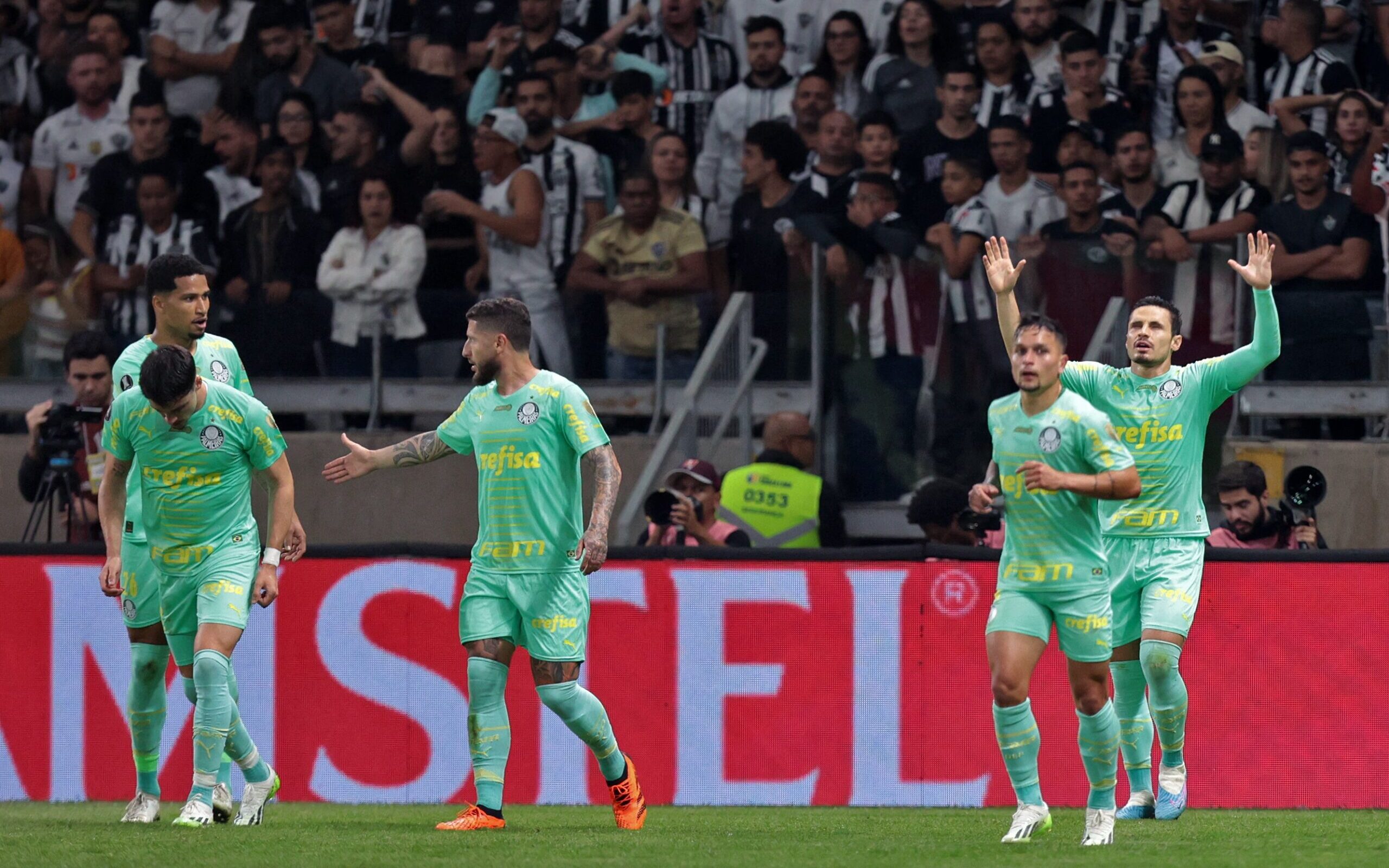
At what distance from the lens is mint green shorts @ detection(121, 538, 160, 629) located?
775cm

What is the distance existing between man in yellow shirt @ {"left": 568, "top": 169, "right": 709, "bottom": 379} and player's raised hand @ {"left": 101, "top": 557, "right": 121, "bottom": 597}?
4.63 meters

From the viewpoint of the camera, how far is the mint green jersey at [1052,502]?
265 inches

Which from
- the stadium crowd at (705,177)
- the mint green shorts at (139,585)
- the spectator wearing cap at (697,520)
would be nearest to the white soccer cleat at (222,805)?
the mint green shorts at (139,585)

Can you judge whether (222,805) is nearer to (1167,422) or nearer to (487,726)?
(487,726)

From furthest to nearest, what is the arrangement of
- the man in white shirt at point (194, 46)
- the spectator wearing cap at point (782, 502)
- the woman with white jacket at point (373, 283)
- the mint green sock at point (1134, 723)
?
the man in white shirt at point (194, 46) → the woman with white jacket at point (373, 283) → the spectator wearing cap at point (782, 502) → the mint green sock at point (1134, 723)

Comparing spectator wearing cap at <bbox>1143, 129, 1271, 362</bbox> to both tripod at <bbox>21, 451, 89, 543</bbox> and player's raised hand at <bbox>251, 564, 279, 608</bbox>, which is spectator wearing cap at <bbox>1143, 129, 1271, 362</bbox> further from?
tripod at <bbox>21, 451, 89, 543</bbox>

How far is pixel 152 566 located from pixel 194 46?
7.51 metres

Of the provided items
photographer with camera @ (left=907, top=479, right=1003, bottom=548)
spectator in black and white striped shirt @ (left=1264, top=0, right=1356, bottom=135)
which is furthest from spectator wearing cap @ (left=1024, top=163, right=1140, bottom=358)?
spectator in black and white striped shirt @ (left=1264, top=0, right=1356, bottom=135)

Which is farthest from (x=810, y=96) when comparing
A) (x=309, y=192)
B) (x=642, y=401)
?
(x=309, y=192)

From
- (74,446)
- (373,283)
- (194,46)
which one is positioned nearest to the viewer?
(74,446)

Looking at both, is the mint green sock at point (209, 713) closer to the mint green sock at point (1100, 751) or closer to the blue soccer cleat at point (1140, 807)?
the mint green sock at point (1100, 751)

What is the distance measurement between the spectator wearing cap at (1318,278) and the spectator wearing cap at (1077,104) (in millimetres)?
1221

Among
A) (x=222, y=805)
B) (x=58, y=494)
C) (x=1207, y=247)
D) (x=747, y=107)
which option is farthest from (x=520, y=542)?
(x=747, y=107)

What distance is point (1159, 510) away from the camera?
8.02 metres
